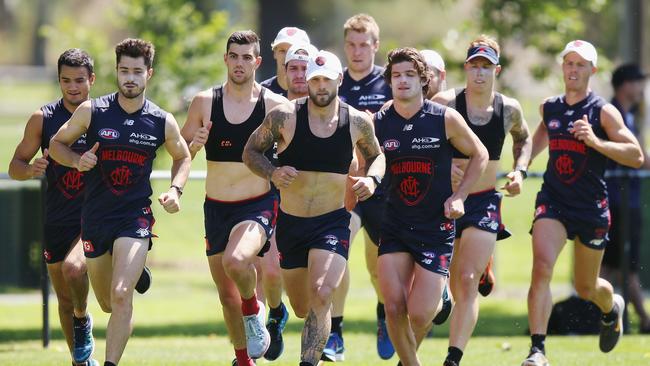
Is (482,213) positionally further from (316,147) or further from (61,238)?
(61,238)

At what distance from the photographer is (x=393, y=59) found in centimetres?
1005

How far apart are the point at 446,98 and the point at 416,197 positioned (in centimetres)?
147

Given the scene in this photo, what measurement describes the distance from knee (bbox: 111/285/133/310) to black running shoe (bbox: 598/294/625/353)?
4959 mm

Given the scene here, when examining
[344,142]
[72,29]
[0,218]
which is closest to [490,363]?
[344,142]

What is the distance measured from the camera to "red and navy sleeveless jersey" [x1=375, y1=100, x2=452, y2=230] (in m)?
10.0

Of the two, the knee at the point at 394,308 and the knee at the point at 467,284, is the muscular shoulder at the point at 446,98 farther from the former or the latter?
the knee at the point at 394,308

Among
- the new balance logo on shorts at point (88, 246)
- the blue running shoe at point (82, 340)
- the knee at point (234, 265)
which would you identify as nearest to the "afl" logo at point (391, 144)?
the knee at point (234, 265)

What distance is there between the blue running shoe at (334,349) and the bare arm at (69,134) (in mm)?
3191

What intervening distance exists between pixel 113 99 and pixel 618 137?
4.52 metres

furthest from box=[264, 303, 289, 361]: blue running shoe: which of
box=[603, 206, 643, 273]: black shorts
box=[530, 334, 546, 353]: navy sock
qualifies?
box=[603, 206, 643, 273]: black shorts

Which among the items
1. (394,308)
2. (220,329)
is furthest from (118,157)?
(220,329)

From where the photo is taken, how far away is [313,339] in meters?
9.51

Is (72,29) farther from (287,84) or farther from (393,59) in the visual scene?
(393,59)

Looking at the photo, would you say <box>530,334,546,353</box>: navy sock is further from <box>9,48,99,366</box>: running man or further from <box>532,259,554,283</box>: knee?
<box>9,48,99,366</box>: running man
